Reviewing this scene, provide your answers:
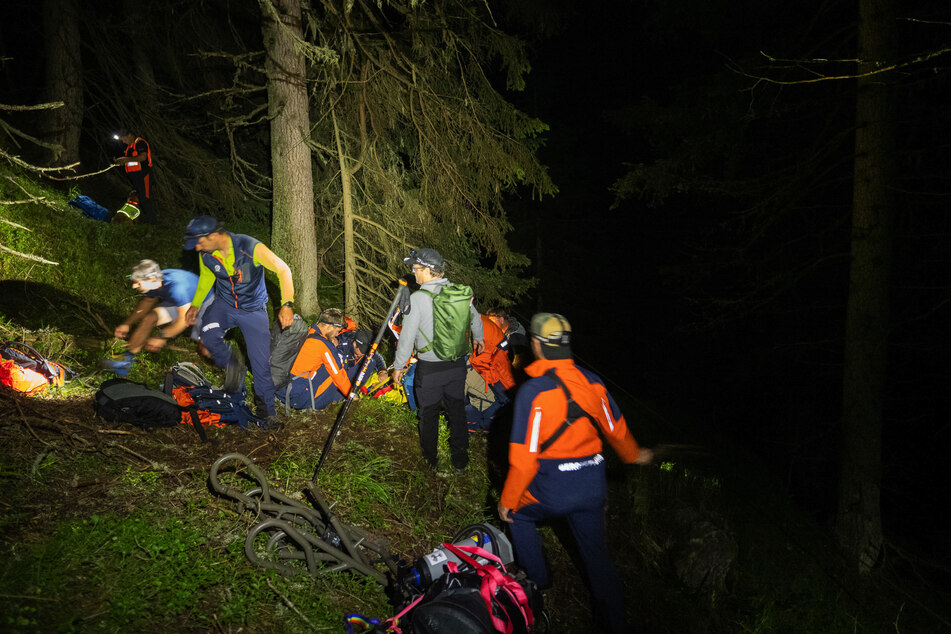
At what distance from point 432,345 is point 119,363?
3558 mm

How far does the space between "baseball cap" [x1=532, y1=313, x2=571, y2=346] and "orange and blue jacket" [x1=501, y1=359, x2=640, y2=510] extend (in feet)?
0.44

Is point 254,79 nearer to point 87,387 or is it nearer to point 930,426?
point 87,387

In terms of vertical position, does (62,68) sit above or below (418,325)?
above

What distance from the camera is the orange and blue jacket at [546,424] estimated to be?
10.8 feet

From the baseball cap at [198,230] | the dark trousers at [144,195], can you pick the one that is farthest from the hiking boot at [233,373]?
the dark trousers at [144,195]

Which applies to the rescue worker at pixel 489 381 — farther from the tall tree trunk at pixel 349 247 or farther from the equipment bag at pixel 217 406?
the equipment bag at pixel 217 406

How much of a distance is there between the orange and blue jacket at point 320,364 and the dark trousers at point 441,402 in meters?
1.36

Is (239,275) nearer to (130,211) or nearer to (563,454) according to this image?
(563,454)

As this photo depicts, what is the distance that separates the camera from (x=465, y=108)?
7.95 metres

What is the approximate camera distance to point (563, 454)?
335cm

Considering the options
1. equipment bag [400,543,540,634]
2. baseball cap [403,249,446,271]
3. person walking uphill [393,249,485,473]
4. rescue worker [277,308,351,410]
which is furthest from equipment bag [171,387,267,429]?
equipment bag [400,543,540,634]

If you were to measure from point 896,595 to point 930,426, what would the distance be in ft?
22.6

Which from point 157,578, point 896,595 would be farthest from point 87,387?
point 896,595

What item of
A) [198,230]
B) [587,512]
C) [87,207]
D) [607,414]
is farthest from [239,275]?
[87,207]
